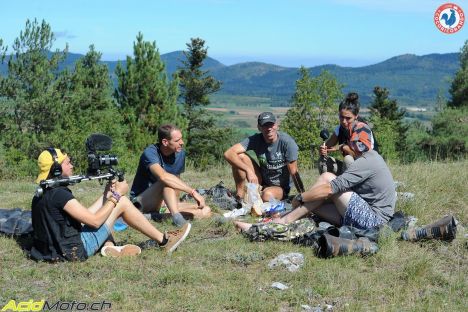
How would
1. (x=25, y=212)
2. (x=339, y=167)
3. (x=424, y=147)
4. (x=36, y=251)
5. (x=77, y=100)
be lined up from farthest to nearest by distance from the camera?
(x=424, y=147)
(x=77, y=100)
(x=339, y=167)
(x=25, y=212)
(x=36, y=251)

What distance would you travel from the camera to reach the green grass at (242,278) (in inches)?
181

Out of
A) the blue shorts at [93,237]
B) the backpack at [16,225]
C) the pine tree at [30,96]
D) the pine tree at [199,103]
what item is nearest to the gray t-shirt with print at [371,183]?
Answer: the blue shorts at [93,237]

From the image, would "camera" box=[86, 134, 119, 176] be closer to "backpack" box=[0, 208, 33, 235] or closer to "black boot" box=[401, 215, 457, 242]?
"backpack" box=[0, 208, 33, 235]

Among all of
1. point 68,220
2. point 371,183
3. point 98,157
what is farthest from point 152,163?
point 371,183

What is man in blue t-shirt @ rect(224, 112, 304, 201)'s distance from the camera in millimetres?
7930

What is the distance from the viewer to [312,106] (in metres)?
47.4

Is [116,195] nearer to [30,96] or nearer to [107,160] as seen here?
[107,160]

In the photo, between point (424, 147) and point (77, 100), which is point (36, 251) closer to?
point (77, 100)

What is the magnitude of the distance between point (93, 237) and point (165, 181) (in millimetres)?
1582

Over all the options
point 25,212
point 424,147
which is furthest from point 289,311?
point 424,147

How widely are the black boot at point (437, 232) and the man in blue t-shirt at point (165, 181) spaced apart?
2.33 metres

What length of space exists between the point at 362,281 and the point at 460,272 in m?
0.99

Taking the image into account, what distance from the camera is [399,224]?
6.56m

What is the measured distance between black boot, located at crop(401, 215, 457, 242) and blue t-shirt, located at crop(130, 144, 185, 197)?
287 cm
